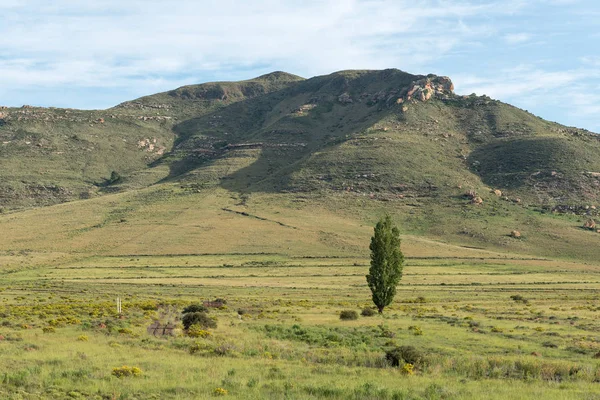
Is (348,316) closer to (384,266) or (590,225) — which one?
(384,266)

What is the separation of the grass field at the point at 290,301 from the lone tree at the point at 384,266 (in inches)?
81.3

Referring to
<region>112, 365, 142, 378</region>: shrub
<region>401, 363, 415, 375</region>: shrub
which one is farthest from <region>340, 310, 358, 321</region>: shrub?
<region>112, 365, 142, 378</region>: shrub

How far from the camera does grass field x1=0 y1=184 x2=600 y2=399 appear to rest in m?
22.1

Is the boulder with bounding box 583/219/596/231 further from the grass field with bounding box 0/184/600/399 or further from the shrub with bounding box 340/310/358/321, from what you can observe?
the shrub with bounding box 340/310/358/321

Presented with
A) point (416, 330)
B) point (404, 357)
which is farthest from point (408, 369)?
point (416, 330)

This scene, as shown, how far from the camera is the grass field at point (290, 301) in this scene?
22.1m

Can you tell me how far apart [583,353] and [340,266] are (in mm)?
77967

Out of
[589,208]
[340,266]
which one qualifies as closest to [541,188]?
[589,208]

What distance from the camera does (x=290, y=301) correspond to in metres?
59.1

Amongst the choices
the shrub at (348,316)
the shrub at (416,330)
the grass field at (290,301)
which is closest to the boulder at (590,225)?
the grass field at (290,301)

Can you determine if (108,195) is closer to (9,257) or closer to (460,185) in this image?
(9,257)

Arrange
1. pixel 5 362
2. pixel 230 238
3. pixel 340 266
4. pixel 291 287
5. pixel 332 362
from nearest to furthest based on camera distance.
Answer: pixel 5 362
pixel 332 362
pixel 291 287
pixel 340 266
pixel 230 238

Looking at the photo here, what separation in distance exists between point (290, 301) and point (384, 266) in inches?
470

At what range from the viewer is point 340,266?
10725 centimetres
